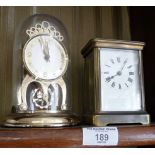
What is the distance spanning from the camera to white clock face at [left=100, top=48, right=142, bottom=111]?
0.64 meters

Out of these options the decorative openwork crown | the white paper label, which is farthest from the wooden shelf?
the decorative openwork crown

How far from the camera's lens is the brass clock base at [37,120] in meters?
0.57

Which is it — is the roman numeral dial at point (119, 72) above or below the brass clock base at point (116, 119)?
above

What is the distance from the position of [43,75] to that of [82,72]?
0.22 meters

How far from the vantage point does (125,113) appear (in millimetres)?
628

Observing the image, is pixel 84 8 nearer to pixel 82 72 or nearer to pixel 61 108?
pixel 82 72

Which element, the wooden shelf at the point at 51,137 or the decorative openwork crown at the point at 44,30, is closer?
the wooden shelf at the point at 51,137

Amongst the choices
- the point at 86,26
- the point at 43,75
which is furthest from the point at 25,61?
the point at 86,26

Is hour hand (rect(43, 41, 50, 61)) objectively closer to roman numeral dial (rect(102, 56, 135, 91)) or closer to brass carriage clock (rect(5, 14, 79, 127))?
brass carriage clock (rect(5, 14, 79, 127))

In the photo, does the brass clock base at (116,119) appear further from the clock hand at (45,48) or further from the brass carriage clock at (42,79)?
the clock hand at (45,48)

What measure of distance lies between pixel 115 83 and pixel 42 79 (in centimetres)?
17

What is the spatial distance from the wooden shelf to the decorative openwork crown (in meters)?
0.24

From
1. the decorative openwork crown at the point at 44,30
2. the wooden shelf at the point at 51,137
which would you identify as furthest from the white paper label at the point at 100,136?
the decorative openwork crown at the point at 44,30
